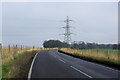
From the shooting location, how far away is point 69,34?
52219mm

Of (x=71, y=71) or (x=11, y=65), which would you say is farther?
(x=11, y=65)

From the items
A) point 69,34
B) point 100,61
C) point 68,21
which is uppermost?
point 68,21

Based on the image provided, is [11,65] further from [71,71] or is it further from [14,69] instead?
[71,71]

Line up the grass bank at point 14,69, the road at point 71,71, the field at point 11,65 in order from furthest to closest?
the field at point 11,65
the road at point 71,71
the grass bank at point 14,69

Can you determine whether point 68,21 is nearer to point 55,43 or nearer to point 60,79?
point 60,79

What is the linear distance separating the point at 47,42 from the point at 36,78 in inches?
5121

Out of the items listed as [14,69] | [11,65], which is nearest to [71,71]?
[14,69]

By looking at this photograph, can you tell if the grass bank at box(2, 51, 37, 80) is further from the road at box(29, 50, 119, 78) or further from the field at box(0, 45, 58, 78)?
the road at box(29, 50, 119, 78)

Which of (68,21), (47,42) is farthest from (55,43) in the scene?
(68,21)

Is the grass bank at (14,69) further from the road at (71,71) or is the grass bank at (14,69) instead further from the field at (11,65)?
the road at (71,71)

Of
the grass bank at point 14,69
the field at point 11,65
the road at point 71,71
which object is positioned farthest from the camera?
the field at point 11,65

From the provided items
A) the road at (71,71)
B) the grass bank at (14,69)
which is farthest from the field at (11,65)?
the road at (71,71)

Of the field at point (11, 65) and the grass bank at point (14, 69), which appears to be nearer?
the grass bank at point (14, 69)

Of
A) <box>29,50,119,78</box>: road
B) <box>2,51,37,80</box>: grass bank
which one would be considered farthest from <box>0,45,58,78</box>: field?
<box>29,50,119,78</box>: road
